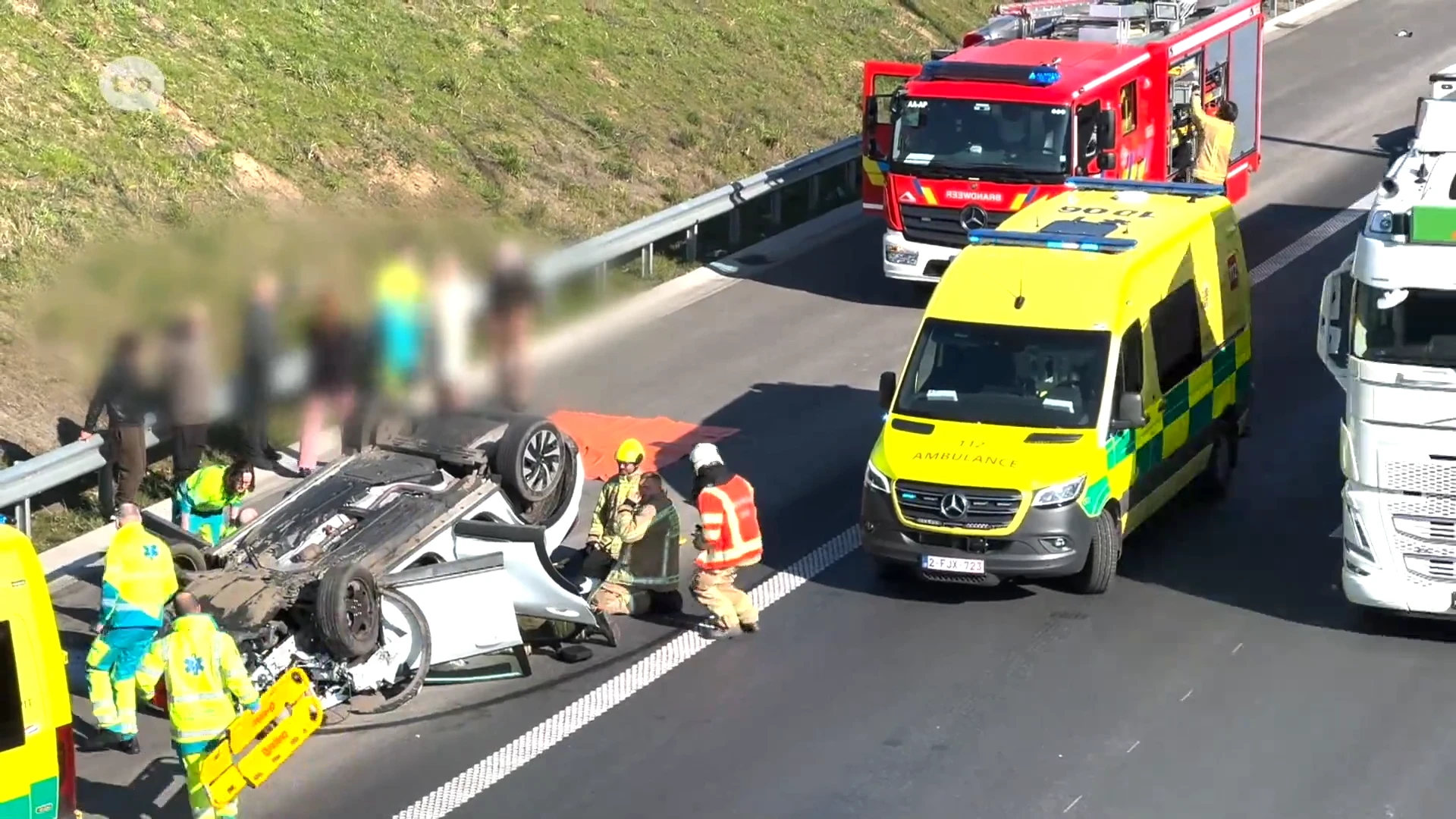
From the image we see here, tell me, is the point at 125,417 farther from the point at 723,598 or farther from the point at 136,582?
the point at 723,598

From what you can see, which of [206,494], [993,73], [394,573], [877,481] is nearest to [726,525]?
[877,481]

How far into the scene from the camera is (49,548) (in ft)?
50.5

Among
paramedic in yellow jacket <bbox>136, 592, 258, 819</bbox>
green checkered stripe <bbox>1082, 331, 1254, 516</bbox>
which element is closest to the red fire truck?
green checkered stripe <bbox>1082, 331, 1254, 516</bbox>

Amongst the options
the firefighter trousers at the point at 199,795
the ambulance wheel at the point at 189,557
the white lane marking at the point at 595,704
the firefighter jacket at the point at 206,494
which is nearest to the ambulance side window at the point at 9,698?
the firefighter trousers at the point at 199,795

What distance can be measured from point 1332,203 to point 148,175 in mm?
13783

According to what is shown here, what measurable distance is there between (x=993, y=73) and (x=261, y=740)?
493 inches

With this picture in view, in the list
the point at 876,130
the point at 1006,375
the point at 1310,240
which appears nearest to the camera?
the point at 1006,375

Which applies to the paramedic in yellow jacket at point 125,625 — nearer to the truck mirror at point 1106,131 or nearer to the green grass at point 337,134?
the green grass at point 337,134

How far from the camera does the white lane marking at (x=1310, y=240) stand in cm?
2252

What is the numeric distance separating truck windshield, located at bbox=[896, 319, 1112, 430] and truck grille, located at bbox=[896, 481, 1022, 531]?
678 millimetres

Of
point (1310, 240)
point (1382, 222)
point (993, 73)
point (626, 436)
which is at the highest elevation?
point (1382, 222)

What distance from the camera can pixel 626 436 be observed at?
58.5 ft

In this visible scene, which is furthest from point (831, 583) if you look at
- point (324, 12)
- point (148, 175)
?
point (324, 12)

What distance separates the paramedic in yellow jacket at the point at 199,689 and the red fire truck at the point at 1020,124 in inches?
462
